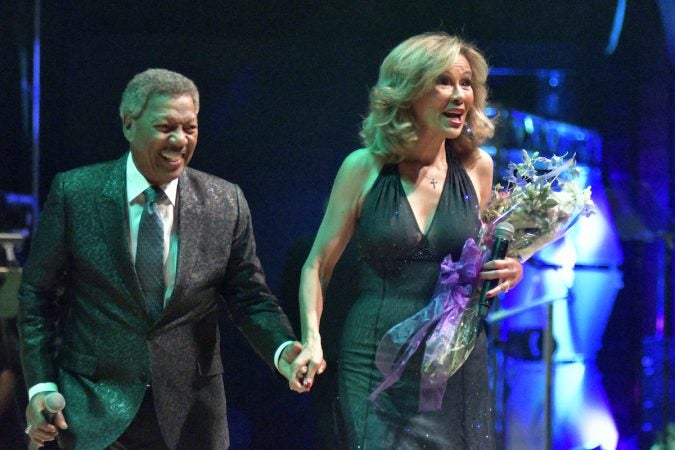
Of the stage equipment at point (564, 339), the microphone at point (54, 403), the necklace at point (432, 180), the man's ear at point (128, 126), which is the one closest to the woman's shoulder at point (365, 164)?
the necklace at point (432, 180)

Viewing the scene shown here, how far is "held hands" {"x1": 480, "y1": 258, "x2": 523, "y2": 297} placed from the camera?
8.38ft

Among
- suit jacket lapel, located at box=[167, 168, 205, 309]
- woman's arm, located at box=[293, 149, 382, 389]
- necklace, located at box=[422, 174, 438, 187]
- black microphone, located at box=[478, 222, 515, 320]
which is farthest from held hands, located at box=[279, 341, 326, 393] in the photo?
necklace, located at box=[422, 174, 438, 187]

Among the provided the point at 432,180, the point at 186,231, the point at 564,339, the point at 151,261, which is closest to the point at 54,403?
the point at 151,261

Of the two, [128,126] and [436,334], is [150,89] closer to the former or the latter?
[128,126]

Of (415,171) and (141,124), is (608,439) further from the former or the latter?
(141,124)

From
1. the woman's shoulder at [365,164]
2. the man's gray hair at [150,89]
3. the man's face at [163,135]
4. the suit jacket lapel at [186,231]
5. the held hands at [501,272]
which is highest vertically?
the man's gray hair at [150,89]

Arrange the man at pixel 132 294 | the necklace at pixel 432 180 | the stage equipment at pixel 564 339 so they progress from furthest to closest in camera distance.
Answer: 1. the stage equipment at pixel 564 339
2. the necklace at pixel 432 180
3. the man at pixel 132 294

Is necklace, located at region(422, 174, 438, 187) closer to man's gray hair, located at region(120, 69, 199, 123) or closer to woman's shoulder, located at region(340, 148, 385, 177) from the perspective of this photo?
woman's shoulder, located at region(340, 148, 385, 177)

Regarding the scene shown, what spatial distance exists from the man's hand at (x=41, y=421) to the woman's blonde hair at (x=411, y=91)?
1193 mm

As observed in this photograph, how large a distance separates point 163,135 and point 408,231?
749 millimetres

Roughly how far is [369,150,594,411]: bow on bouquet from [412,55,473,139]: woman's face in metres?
0.28

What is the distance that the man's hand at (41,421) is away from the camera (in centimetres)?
241

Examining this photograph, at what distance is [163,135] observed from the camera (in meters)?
2.51

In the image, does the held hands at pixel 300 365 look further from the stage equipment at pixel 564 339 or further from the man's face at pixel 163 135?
the stage equipment at pixel 564 339
